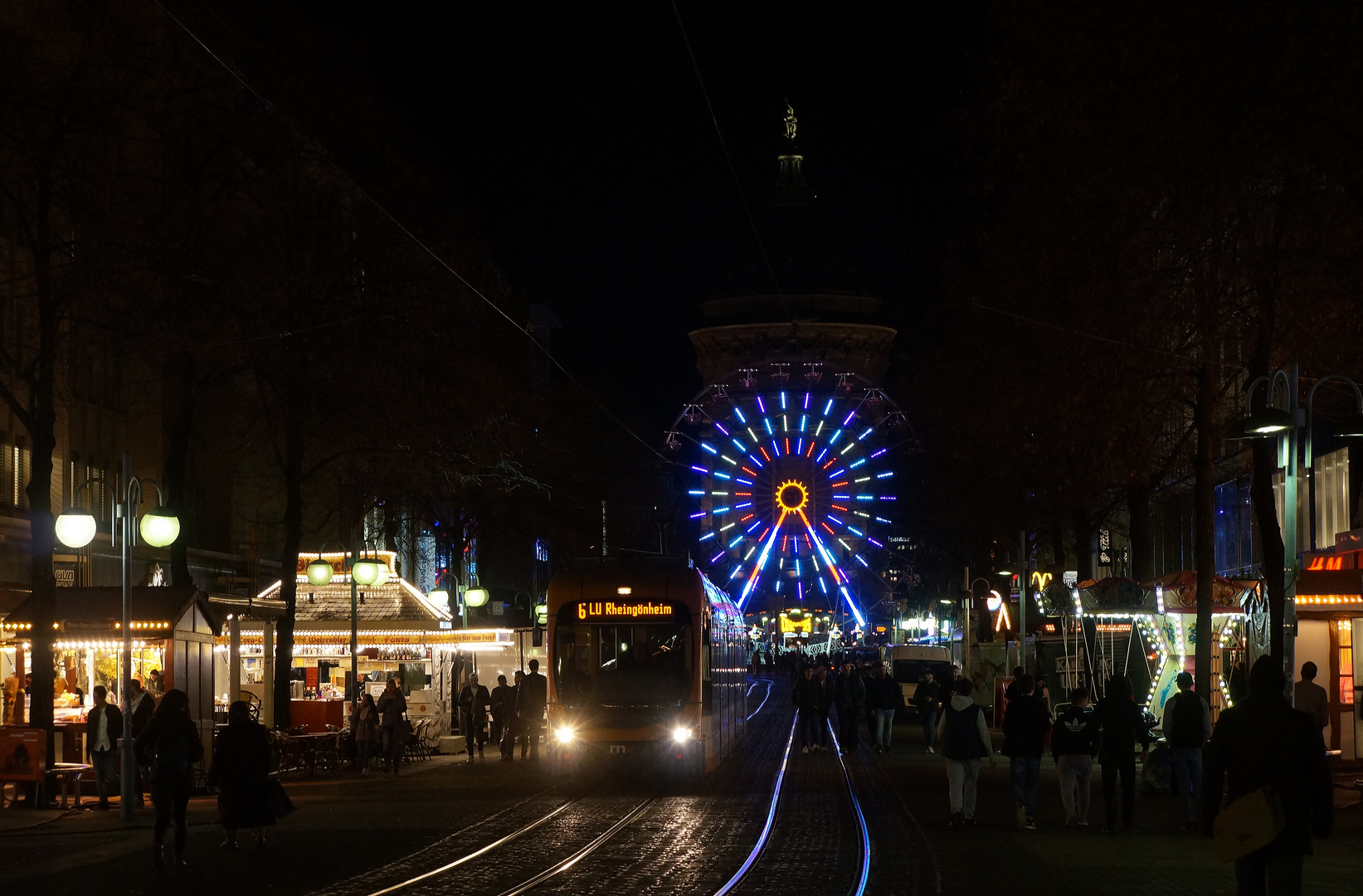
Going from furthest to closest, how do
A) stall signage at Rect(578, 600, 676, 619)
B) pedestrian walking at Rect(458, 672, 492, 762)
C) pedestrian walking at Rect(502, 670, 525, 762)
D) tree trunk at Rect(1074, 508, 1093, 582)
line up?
Result: tree trunk at Rect(1074, 508, 1093, 582) → pedestrian walking at Rect(502, 670, 525, 762) → pedestrian walking at Rect(458, 672, 492, 762) → stall signage at Rect(578, 600, 676, 619)

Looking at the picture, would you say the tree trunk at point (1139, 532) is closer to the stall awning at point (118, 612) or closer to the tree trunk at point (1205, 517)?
the tree trunk at point (1205, 517)

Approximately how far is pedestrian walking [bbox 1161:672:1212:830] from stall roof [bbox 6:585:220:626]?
1368cm

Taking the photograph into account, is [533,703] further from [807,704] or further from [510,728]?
[807,704]

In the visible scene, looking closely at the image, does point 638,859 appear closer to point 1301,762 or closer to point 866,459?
point 1301,762

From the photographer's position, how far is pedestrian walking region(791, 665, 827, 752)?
117ft

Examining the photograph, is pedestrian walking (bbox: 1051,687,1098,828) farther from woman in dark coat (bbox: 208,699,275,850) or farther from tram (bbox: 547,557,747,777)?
woman in dark coat (bbox: 208,699,275,850)

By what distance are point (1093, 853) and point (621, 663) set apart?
34.1 feet

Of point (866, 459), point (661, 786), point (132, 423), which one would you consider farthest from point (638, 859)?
point (866, 459)

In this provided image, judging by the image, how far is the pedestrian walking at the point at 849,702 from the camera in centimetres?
3723

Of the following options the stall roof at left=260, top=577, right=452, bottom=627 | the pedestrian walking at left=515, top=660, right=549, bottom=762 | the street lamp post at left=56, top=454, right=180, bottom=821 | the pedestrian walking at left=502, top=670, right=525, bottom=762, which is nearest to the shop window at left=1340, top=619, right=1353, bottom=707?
the pedestrian walking at left=515, top=660, right=549, bottom=762

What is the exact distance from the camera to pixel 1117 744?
19531mm

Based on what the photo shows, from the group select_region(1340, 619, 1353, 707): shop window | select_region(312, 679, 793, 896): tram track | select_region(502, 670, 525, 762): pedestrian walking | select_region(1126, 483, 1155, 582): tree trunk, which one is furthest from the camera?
select_region(502, 670, 525, 762): pedestrian walking

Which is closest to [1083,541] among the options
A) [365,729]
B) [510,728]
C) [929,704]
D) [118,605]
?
[929,704]

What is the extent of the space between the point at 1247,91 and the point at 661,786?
16.4 meters
